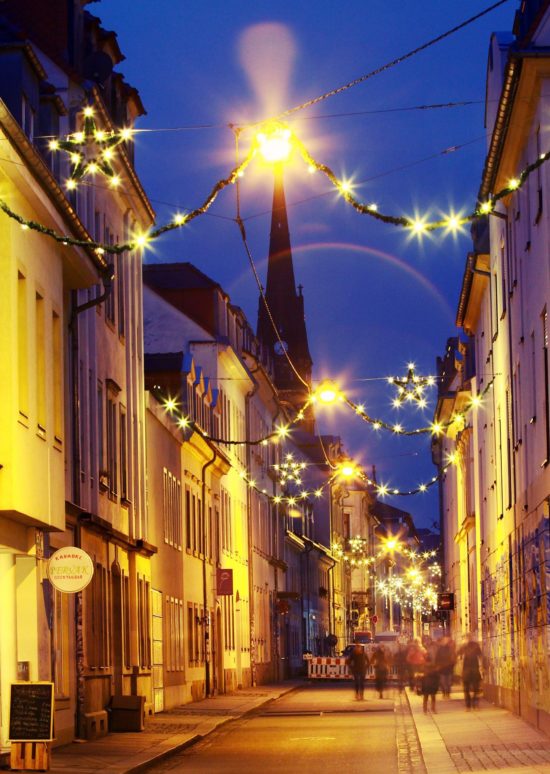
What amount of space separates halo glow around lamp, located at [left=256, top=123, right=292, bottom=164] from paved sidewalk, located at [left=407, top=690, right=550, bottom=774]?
6.91 m

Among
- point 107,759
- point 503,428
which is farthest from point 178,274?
point 107,759

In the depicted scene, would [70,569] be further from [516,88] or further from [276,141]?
[516,88]

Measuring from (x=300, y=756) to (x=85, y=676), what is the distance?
18.2 ft

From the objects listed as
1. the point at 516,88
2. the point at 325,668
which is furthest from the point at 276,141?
the point at 325,668

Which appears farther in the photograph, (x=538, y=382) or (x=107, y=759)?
(x=538, y=382)

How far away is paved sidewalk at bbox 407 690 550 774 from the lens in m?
18.4

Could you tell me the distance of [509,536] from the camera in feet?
100

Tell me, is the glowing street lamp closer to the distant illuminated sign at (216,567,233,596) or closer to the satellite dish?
the satellite dish

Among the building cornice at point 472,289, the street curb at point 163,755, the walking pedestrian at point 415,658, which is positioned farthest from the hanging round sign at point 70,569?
the walking pedestrian at point 415,658

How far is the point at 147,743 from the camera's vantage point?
24.7m

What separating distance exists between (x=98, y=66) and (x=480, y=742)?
16134 millimetres

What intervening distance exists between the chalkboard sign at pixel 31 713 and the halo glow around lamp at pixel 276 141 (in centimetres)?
676

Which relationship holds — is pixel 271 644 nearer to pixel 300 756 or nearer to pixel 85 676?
pixel 85 676

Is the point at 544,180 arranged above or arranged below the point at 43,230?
above
